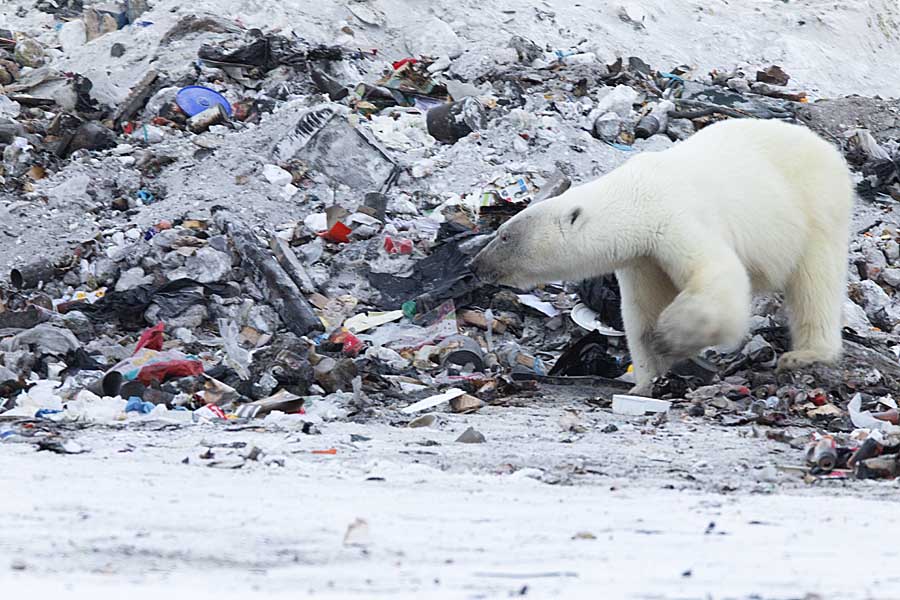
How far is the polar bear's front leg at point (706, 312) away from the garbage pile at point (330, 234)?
0.41m

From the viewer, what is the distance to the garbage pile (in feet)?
21.8

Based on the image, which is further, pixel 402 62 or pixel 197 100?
pixel 402 62

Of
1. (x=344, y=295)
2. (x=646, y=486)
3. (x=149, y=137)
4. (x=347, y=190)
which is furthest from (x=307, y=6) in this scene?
(x=646, y=486)

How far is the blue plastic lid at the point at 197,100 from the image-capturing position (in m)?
12.3

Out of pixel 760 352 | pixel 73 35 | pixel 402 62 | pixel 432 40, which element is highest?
pixel 760 352

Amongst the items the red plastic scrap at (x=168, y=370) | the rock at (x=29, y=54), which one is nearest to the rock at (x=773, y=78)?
the rock at (x=29, y=54)

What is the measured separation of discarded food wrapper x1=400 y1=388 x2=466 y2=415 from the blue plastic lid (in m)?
6.56

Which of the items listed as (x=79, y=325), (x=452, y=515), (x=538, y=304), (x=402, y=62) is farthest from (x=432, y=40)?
(x=452, y=515)

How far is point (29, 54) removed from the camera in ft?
47.5

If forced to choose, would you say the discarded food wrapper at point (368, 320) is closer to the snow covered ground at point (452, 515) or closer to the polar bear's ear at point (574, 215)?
the snow covered ground at point (452, 515)

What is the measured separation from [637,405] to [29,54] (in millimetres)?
10590

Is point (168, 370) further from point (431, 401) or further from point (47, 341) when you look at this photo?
point (431, 401)

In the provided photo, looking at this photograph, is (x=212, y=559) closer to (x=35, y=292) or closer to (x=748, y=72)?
(x=35, y=292)

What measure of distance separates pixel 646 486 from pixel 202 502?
1.61m
